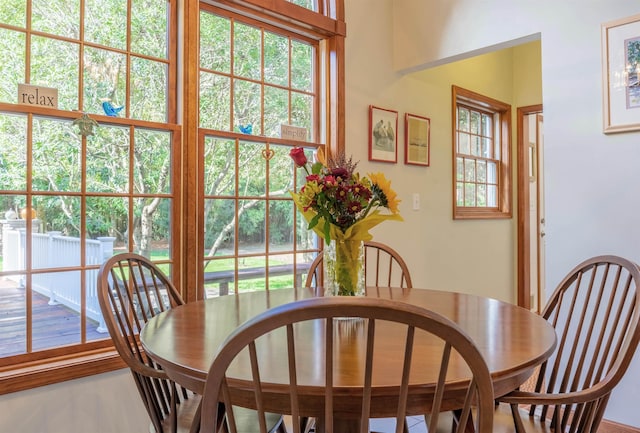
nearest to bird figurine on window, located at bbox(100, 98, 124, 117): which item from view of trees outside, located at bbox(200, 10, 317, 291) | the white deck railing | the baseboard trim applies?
view of trees outside, located at bbox(200, 10, 317, 291)

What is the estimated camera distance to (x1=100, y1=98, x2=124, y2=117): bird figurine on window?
1.95 metres

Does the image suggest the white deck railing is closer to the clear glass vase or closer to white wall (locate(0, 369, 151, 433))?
white wall (locate(0, 369, 151, 433))

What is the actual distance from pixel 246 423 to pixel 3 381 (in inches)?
38.8

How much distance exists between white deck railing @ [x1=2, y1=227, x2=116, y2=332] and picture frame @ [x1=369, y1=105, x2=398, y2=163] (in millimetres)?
1770

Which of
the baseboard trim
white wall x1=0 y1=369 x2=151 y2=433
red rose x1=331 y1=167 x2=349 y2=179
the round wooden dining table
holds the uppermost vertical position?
red rose x1=331 y1=167 x2=349 y2=179

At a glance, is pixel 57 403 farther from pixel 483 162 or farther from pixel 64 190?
pixel 483 162

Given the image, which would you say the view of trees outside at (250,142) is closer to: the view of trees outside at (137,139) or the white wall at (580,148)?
the view of trees outside at (137,139)

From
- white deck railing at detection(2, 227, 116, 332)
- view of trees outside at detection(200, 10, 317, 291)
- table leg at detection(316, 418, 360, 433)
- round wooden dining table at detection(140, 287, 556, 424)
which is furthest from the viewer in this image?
view of trees outside at detection(200, 10, 317, 291)

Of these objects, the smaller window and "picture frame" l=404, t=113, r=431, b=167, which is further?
the smaller window

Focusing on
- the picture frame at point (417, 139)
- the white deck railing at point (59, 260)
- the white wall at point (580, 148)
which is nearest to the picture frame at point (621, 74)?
the white wall at point (580, 148)

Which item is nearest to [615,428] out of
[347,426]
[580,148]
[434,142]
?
[580,148]

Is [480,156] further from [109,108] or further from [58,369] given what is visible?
[58,369]

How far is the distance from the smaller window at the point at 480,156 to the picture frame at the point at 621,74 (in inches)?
57.0

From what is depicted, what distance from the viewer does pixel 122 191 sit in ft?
6.60
